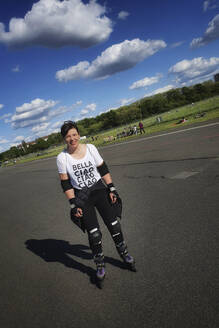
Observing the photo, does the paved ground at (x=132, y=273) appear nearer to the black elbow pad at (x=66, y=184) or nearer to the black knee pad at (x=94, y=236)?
the black knee pad at (x=94, y=236)

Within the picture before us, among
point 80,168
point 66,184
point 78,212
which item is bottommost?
point 78,212

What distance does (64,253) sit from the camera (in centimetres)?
395

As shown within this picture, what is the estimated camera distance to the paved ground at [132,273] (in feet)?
7.42

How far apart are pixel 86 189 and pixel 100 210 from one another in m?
0.35

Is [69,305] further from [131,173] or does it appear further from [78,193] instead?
[131,173]

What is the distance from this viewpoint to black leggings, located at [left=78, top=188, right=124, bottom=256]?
2.84 meters

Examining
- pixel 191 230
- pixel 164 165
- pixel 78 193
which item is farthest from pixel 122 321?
pixel 164 165

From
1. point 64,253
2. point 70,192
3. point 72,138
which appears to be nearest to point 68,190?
point 70,192

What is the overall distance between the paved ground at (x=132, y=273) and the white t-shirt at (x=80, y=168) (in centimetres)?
134

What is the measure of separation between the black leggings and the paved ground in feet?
1.75

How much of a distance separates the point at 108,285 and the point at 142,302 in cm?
57

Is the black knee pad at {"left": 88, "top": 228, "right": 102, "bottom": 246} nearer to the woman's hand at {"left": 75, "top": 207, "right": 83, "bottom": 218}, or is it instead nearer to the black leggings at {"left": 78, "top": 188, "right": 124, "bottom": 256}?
the black leggings at {"left": 78, "top": 188, "right": 124, "bottom": 256}

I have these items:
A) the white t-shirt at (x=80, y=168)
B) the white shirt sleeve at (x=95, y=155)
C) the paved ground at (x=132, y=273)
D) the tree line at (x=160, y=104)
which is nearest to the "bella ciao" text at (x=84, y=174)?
the white t-shirt at (x=80, y=168)

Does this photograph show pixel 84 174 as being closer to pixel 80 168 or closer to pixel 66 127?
pixel 80 168
